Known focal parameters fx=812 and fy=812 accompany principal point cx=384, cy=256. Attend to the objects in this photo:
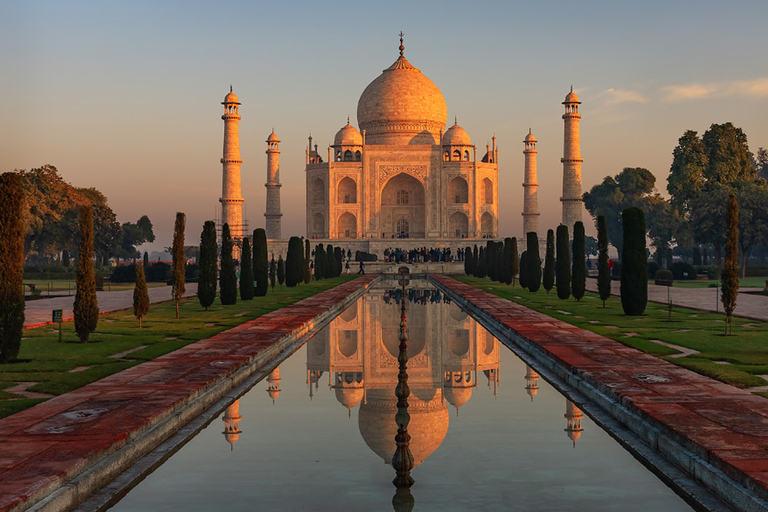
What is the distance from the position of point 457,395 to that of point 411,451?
2.28 meters

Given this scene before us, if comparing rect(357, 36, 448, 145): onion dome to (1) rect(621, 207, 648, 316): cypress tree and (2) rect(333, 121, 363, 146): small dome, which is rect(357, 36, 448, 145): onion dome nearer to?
(2) rect(333, 121, 363, 146): small dome

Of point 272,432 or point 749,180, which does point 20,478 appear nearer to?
point 272,432

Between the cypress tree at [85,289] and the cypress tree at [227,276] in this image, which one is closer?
the cypress tree at [85,289]

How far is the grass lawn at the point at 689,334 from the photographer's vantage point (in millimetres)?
9146

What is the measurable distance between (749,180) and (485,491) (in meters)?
44.2

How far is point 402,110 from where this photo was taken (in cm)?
5806

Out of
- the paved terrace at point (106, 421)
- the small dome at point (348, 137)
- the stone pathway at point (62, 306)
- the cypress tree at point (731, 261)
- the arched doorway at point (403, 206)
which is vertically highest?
the small dome at point (348, 137)

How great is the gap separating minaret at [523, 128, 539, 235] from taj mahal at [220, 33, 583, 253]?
0.23 feet

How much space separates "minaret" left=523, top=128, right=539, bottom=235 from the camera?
2228 inches

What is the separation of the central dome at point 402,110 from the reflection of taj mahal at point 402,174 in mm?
72

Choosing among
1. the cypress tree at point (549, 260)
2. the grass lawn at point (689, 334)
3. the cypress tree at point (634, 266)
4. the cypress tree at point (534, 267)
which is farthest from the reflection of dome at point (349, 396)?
the cypress tree at point (534, 267)

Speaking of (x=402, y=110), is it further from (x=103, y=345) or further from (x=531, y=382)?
(x=531, y=382)

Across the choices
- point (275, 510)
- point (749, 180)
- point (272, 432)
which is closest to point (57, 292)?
point (272, 432)

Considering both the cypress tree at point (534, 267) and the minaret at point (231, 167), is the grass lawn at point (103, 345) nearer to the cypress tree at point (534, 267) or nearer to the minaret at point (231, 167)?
the cypress tree at point (534, 267)
